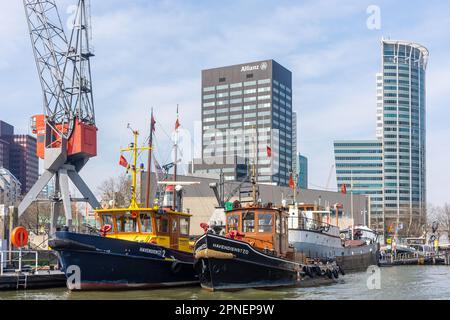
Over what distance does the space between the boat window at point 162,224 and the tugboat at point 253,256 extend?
7.44 ft

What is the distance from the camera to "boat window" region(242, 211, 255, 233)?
99.7ft

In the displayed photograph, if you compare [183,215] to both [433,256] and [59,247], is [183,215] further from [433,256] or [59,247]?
[433,256]

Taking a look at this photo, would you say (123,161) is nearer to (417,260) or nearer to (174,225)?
(174,225)

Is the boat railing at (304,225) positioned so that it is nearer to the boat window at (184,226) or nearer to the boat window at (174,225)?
the boat window at (184,226)

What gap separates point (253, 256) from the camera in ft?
91.7

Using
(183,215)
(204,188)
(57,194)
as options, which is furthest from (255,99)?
(183,215)

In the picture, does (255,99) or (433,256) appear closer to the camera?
(433,256)

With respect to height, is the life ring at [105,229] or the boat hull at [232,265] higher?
the life ring at [105,229]

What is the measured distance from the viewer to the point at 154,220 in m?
30.7

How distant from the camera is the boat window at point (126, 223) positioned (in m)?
31.0

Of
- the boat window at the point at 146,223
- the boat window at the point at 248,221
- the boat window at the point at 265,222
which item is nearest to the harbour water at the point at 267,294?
the boat window at the point at 265,222

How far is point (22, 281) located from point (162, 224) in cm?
704

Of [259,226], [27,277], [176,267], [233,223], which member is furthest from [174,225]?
[27,277]

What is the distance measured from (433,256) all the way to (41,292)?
167 ft
